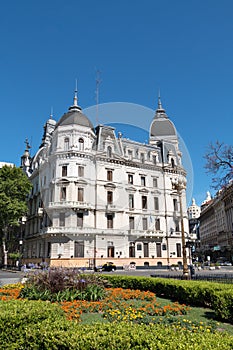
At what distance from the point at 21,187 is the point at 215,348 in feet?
149

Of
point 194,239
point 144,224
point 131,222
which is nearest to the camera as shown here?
point 131,222

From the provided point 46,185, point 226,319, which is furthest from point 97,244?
point 226,319

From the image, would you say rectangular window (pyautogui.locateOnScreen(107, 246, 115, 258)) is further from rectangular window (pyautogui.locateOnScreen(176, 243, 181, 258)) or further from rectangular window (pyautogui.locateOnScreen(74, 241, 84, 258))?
rectangular window (pyautogui.locateOnScreen(176, 243, 181, 258))

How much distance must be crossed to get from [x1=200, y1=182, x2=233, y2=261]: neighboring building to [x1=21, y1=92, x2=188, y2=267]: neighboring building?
1400 inches

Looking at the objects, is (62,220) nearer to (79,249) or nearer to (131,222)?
(79,249)

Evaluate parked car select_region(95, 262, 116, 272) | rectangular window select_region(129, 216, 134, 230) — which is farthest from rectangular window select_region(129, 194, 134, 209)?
parked car select_region(95, 262, 116, 272)

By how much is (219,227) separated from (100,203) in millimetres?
71474

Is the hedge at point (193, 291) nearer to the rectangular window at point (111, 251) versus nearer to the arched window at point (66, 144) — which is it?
the rectangular window at point (111, 251)

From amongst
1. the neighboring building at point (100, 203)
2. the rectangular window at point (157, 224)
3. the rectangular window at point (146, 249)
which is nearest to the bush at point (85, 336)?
the neighboring building at point (100, 203)

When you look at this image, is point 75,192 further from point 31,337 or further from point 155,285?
point 31,337

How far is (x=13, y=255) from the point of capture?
4578 cm

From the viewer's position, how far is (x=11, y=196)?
149ft

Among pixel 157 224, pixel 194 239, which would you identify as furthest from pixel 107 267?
pixel 194 239

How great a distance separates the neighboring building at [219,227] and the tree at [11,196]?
53.9m
